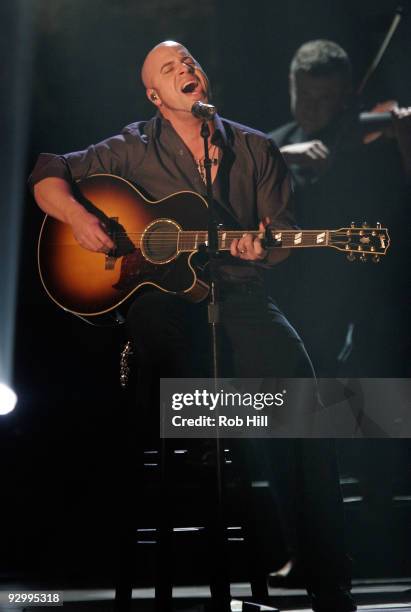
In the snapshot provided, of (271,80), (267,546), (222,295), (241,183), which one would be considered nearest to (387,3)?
(271,80)

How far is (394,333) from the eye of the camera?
137 inches

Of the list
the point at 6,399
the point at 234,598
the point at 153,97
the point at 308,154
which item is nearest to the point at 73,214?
the point at 153,97

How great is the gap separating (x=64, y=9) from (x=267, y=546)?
2.93 m

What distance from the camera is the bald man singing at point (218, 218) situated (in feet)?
9.77

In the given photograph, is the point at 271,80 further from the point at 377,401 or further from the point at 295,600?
the point at 295,600

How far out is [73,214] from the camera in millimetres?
3160

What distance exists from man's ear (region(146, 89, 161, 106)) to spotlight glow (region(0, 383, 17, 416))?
1.54 m

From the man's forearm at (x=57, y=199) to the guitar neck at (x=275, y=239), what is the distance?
496 mm

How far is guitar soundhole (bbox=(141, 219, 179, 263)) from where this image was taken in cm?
306

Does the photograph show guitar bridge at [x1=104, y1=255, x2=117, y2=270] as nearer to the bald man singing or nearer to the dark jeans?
the bald man singing

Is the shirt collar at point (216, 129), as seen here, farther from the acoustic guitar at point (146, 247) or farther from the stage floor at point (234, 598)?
the stage floor at point (234, 598)

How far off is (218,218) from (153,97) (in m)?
0.75

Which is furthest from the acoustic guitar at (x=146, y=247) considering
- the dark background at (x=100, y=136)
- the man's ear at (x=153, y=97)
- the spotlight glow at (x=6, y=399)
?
the spotlight glow at (x=6, y=399)

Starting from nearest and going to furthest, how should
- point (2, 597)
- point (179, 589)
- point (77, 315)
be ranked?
point (2, 597) < point (77, 315) < point (179, 589)
